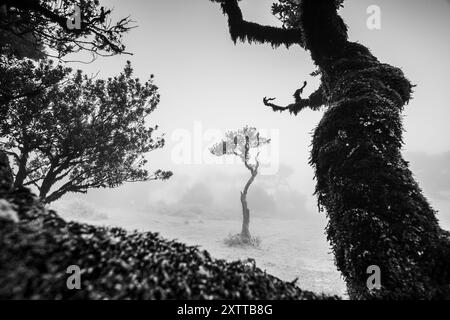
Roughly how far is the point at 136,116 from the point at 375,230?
41.2 feet

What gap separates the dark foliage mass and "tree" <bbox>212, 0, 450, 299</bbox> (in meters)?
2.40

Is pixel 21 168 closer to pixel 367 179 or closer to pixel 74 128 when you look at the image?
pixel 74 128

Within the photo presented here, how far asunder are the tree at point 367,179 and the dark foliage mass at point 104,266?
7.87ft

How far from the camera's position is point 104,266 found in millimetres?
2189

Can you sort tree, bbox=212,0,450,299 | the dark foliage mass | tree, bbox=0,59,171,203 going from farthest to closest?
tree, bbox=0,59,171,203
tree, bbox=212,0,450,299
the dark foliage mass

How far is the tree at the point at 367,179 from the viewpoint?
4.21 meters

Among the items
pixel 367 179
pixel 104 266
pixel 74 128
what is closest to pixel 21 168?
pixel 74 128

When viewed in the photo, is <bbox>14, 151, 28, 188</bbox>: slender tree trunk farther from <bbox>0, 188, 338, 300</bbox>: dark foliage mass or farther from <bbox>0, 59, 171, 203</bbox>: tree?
<bbox>0, 188, 338, 300</bbox>: dark foliage mass

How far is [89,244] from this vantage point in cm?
234

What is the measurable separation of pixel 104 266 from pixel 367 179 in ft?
16.4

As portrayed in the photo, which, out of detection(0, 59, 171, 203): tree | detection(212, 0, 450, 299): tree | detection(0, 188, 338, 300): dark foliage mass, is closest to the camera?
detection(0, 188, 338, 300): dark foliage mass

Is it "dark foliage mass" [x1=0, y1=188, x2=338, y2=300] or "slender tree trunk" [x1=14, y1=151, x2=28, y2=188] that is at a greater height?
"slender tree trunk" [x1=14, y1=151, x2=28, y2=188]

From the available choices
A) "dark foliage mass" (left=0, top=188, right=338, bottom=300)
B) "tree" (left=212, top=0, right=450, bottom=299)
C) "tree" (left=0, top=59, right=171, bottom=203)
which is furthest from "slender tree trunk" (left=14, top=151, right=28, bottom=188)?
"tree" (left=212, top=0, right=450, bottom=299)

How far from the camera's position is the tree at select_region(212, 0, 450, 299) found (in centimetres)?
421
